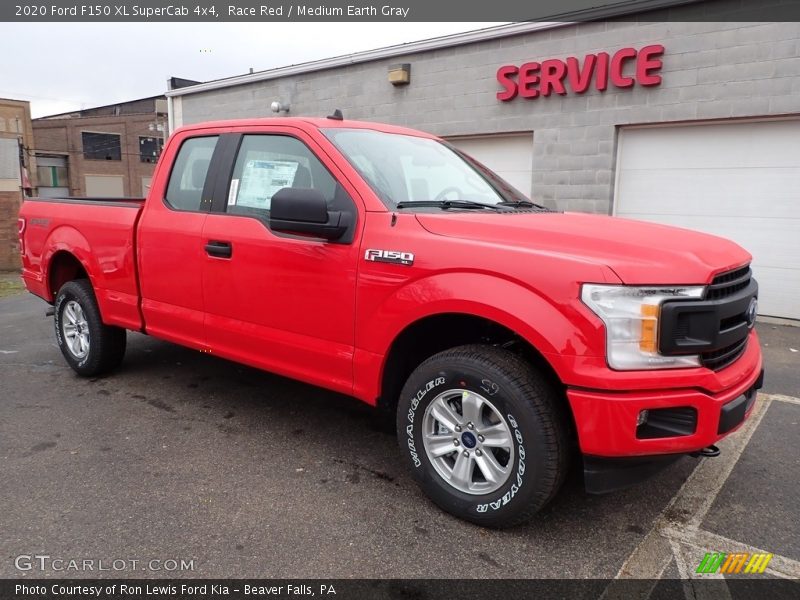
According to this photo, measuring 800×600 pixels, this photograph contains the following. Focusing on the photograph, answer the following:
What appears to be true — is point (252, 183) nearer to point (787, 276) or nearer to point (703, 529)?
point (703, 529)

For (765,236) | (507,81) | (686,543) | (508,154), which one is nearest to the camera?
(686,543)

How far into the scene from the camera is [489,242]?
2768 mm

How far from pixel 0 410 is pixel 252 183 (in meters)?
2.52

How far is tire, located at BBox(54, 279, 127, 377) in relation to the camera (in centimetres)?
486

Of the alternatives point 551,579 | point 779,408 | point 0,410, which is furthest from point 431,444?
point 0,410

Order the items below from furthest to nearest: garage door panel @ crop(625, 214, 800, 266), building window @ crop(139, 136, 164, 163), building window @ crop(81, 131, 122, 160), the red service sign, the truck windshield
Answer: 1. building window @ crop(139, 136, 164, 163)
2. building window @ crop(81, 131, 122, 160)
3. the red service sign
4. garage door panel @ crop(625, 214, 800, 266)
5. the truck windshield

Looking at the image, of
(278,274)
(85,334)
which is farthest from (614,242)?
(85,334)

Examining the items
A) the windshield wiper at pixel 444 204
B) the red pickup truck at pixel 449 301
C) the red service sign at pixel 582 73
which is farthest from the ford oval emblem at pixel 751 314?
the red service sign at pixel 582 73

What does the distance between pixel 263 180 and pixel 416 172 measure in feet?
3.12

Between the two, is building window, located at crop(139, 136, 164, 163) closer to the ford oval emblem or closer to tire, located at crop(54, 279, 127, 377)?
tire, located at crop(54, 279, 127, 377)

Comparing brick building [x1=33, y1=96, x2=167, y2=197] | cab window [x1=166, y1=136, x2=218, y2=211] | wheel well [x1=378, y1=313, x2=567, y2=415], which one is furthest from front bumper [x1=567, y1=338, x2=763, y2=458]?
brick building [x1=33, y1=96, x2=167, y2=197]

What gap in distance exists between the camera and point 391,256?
2992 mm

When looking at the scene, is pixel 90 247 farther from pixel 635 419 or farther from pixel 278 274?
pixel 635 419

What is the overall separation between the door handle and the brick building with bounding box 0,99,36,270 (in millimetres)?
36571
